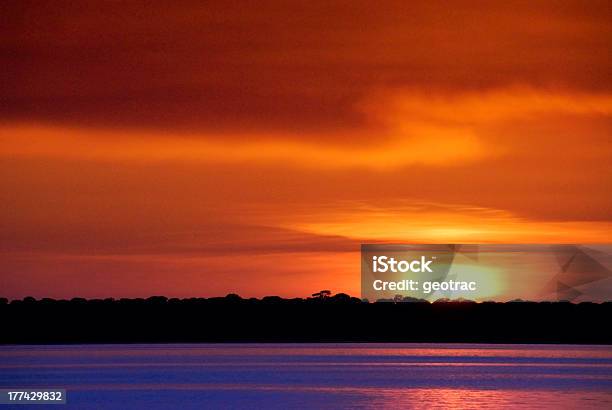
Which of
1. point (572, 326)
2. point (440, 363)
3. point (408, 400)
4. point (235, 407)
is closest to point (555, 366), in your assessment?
point (440, 363)

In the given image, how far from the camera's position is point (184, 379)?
8056 cm

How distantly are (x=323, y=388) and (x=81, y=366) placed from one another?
38.5 meters

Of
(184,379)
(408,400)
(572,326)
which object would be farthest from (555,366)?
(572,326)

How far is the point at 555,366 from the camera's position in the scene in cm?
10331

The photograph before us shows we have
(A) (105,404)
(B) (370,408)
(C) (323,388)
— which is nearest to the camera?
(B) (370,408)

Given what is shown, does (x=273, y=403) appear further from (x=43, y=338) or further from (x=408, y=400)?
(x=43, y=338)

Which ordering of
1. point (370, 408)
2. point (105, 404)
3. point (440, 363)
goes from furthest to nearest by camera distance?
point (440, 363) → point (105, 404) → point (370, 408)

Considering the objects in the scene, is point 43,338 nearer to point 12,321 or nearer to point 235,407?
point 12,321

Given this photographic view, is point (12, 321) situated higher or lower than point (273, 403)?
higher

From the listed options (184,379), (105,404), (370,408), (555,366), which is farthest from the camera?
(555,366)

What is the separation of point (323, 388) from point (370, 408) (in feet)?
48.6

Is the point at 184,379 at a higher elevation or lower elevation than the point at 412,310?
lower

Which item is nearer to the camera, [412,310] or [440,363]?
[440,363]

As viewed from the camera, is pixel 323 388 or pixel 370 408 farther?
pixel 323 388
